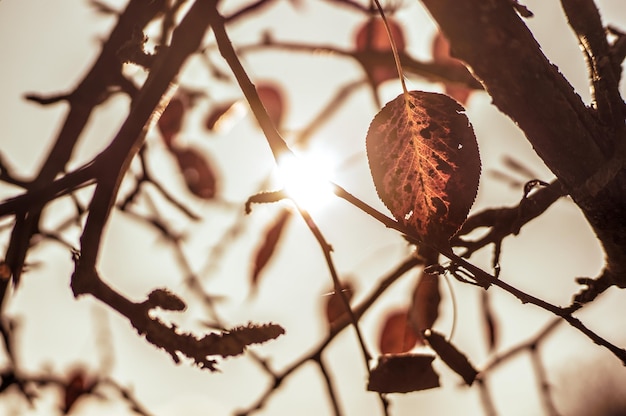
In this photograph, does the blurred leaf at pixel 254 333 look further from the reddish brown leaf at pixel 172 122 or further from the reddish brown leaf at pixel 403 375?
the reddish brown leaf at pixel 172 122

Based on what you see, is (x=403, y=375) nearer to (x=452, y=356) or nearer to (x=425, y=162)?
(x=452, y=356)

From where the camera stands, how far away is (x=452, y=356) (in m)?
0.69

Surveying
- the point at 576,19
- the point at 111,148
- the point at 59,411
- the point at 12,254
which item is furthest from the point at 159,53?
the point at 59,411

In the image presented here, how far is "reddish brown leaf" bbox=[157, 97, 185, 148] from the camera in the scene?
1.61 m

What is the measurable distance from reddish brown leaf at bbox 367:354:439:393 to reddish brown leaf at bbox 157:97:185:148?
1163 millimetres

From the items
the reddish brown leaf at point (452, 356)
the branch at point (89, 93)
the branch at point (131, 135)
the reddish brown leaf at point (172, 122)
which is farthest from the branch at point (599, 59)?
the reddish brown leaf at point (172, 122)

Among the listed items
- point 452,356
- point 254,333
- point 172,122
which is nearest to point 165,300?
point 254,333

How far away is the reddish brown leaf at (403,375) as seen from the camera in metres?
0.64

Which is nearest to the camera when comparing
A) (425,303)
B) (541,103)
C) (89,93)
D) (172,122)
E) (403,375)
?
(541,103)

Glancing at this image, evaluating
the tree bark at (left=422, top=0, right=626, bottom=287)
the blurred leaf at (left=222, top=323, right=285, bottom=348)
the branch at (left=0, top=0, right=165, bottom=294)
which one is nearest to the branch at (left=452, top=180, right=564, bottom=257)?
the tree bark at (left=422, top=0, right=626, bottom=287)

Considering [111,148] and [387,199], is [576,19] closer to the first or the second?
[387,199]

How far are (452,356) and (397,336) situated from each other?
1.39ft

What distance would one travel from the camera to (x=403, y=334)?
3.50 feet

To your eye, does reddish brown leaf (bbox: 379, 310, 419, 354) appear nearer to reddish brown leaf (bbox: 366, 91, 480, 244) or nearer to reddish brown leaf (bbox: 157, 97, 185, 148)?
reddish brown leaf (bbox: 366, 91, 480, 244)
